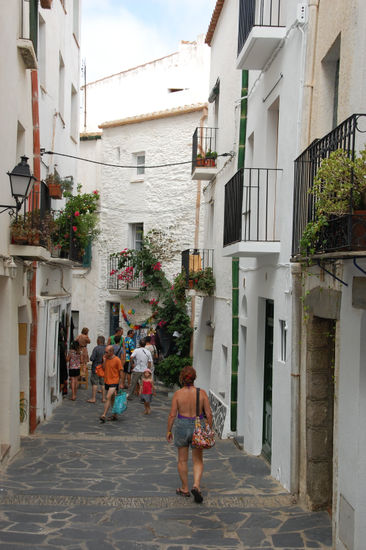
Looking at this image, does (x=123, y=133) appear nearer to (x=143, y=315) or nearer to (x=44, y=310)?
(x=143, y=315)

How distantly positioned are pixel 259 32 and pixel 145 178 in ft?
46.7

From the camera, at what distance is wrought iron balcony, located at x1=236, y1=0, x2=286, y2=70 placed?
31.3 ft

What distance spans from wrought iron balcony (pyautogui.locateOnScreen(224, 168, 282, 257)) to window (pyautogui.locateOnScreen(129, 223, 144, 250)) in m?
12.6

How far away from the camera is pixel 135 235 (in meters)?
24.0

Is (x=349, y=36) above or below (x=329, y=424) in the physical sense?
above

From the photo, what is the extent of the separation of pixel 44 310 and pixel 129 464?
4.95 metres

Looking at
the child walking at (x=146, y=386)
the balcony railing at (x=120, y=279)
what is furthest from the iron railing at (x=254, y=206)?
the balcony railing at (x=120, y=279)

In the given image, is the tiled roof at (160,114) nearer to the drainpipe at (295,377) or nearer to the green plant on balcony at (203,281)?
the green plant on balcony at (203,281)

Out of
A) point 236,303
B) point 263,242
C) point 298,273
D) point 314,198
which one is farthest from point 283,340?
point 236,303

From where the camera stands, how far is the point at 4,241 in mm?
9703

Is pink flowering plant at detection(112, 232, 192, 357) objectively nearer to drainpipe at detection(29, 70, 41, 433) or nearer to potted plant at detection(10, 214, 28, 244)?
drainpipe at detection(29, 70, 41, 433)

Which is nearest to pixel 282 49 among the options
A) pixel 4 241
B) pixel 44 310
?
pixel 4 241

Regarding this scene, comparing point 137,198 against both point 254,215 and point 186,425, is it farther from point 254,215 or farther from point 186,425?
point 186,425

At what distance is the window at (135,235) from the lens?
2392cm
